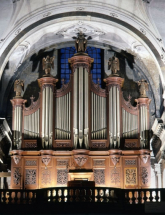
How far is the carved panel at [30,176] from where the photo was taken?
2497cm

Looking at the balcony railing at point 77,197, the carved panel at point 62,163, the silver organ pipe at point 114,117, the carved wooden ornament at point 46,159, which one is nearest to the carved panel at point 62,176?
the carved panel at point 62,163

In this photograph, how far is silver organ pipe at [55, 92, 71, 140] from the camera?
1010 inches

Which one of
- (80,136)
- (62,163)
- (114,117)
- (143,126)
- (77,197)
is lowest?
A: (77,197)

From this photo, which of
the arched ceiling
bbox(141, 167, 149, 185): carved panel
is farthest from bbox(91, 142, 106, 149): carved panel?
the arched ceiling

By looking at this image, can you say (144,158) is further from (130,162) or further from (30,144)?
(30,144)

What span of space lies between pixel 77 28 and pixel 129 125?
203 inches

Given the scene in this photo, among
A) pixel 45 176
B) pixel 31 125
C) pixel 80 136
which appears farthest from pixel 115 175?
pixel 31 125

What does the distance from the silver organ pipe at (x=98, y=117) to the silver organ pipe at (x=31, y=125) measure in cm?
221

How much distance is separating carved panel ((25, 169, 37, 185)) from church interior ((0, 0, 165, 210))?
0.13 feet

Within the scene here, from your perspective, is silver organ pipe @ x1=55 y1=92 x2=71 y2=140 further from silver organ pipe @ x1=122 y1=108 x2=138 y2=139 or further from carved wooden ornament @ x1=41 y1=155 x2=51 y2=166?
silver organ pipe @ x1=122 y1=108 x2=138 y2=139

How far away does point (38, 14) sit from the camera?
25.9 metres

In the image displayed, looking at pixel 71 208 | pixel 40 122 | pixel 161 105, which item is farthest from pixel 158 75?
pixel 71 208

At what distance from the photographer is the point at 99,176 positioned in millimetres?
25141

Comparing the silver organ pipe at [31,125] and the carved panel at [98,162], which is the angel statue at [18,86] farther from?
the carved panel at [98,162]
